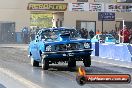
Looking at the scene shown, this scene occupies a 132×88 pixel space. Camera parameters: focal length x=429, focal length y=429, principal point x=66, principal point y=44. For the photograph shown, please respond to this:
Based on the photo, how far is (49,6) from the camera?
55156 millimetres

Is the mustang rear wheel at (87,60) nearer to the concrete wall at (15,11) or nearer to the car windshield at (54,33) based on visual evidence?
the car windshield at (54,33)

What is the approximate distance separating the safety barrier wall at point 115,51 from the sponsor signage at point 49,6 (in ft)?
93.0

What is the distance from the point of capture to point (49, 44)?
1603 centimetres

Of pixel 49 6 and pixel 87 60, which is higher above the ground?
pixel 49 6

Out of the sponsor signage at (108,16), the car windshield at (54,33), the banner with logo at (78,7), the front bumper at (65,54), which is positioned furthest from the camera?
the banner with logo at (78,7)

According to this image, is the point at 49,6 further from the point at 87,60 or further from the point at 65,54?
the point at 65,54

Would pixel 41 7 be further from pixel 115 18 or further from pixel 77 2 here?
pixel 115 18

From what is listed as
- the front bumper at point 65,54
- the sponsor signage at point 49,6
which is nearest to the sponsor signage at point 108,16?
the sponsor signage at point 49,6

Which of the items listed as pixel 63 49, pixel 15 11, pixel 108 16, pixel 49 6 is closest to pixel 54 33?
pixel 63 49

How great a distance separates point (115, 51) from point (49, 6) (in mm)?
32507

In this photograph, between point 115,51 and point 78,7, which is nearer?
point 115,51

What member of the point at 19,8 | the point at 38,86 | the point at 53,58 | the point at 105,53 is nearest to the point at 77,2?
the point at 19,8

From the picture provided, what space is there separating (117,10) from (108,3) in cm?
151

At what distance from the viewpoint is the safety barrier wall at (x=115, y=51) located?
2169cm
